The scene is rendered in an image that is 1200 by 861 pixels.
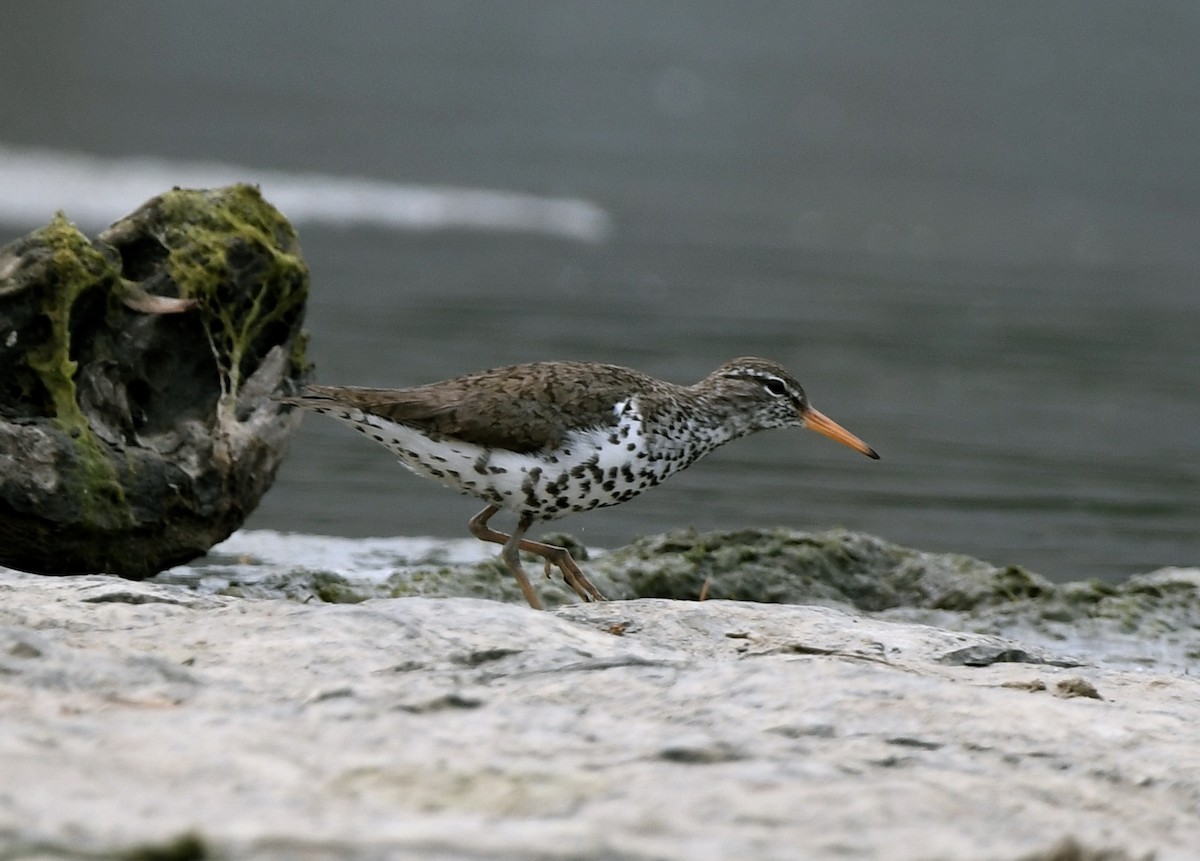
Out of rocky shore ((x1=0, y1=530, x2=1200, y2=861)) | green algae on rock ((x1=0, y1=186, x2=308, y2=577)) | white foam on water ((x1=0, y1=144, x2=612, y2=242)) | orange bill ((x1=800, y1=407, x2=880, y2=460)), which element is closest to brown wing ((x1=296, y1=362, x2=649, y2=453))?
green algae on rock ((x1=0, y1=186, x2=308, y2=577))

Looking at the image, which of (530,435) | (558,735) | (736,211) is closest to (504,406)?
(530,435)

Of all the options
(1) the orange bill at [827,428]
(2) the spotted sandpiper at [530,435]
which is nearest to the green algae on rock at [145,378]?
(2) the spotted sandpiper at [530,435]

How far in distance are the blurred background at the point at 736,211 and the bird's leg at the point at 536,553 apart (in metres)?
3.06

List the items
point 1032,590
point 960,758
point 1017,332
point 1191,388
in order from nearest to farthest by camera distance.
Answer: point 960,758
point 1032,590
point 1191,388
point 1017,332

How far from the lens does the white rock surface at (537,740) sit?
10.7ft

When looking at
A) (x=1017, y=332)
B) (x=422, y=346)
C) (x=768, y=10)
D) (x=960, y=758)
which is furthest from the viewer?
(x=768, y=10)

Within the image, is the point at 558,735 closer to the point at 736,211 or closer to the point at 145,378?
the point at 145,378

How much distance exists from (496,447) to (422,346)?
976 centimetres

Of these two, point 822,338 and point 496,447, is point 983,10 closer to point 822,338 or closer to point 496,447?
point 822,338

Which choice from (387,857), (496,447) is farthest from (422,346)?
(387,857)

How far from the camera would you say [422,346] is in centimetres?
1722

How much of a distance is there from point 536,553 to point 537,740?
152 inches

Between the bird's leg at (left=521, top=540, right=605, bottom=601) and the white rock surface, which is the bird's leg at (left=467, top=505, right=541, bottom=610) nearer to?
the bird's leg at (left=521, top=540, right=605, bottom=601)

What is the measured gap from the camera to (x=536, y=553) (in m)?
7.85
